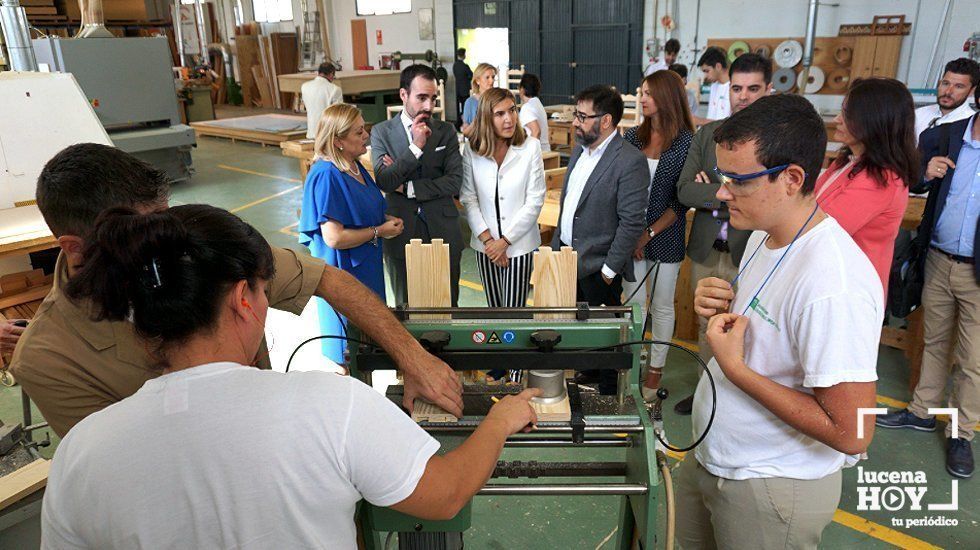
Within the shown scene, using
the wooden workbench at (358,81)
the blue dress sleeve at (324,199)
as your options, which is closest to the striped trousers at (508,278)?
the blue dress sleeve at (324,199)

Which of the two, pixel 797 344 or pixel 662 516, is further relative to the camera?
pixel 662 516

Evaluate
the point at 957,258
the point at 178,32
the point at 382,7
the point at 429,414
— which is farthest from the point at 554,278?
the point at 178,32

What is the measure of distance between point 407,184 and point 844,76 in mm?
6436

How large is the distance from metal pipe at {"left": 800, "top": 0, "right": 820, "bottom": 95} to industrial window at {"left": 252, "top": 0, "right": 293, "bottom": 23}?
458 inches

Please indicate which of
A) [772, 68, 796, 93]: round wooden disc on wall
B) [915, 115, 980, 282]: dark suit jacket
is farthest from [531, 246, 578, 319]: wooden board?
[772, 68, 796, 93]: round wooden disc on wall

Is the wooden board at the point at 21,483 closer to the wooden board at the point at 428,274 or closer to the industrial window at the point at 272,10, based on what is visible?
the wooden board at the point at 428,274

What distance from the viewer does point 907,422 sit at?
9.33 ft

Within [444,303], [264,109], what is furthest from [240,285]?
[264,109]

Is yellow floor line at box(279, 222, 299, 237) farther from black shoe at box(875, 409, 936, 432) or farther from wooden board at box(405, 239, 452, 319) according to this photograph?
black shoe at box(875, 409, 936, 432)

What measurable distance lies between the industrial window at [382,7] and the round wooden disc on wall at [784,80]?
7.89 meters

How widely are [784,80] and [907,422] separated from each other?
18.2ft

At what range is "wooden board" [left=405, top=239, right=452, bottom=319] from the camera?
1688 mm

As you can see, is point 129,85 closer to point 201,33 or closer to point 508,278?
point 508,278

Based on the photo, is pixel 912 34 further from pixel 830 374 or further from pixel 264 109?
→ pixel 264 109
